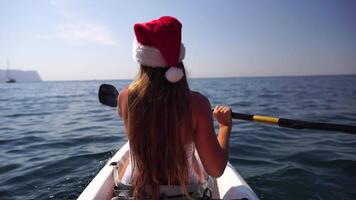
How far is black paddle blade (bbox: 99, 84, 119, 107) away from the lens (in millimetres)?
3824

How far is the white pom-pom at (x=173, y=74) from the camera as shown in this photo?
192 cm

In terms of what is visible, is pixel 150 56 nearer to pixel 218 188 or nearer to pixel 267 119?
pixel 267 119

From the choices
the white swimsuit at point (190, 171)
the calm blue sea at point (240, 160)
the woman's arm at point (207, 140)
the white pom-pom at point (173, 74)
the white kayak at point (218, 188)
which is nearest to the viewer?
the white pom-pom at point (173, 74)

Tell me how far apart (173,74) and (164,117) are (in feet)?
1.00

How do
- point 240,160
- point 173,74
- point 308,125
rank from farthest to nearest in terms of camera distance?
point 240,160, point 308,125, point 173,74

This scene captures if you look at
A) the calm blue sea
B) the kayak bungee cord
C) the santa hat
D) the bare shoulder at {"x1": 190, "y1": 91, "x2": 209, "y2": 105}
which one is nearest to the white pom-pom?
the santa hat

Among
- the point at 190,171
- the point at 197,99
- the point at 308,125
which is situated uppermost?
the point at 197,99

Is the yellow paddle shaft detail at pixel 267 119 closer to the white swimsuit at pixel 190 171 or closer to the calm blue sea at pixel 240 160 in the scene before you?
the white swimsuit at pixel 190 171

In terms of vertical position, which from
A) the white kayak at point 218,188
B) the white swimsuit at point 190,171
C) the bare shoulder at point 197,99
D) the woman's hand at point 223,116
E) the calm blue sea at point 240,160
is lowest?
the calm blue sea at point 240,160

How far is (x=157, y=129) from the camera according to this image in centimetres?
207

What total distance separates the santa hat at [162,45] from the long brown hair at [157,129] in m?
0.07

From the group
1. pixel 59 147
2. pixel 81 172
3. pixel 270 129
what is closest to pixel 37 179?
pixel 81 172

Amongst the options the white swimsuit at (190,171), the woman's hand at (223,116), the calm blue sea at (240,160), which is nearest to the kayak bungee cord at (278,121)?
the woman's hand at (223,116)

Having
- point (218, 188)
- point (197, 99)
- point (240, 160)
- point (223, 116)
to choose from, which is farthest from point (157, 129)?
point (240, 160)
